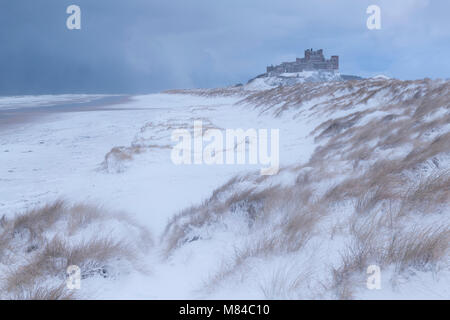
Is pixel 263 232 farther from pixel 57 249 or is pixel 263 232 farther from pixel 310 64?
pixel 310 64

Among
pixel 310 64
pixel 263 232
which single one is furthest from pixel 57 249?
pixel 310 64

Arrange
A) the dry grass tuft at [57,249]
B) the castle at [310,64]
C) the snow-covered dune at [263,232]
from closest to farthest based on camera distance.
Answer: the snow-covered dune at [263,232], the dry grass tuft at [57,249], the castle at [310,64]

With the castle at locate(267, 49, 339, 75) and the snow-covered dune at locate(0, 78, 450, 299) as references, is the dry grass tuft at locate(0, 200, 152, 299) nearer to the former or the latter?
the snow-covered dune at locate(0, 78, 450, 299)

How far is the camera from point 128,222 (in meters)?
3.93

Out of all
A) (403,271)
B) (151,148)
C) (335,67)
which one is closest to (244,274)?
(403,271)

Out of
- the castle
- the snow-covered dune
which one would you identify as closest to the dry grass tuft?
the snow-covered dune

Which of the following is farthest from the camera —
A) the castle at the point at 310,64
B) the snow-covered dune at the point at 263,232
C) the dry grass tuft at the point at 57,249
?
the castle at the point at 310,64

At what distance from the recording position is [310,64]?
117 m

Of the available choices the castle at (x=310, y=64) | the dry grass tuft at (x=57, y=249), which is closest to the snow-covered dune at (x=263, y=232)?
the dry grass tuft at (x=57, y=249)

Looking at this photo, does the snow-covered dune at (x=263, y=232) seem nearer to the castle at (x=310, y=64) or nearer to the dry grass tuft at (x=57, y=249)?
the dry grass tuft at (x=57, y=249)

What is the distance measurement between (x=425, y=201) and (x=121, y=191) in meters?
5.32

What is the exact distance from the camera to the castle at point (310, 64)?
115 m

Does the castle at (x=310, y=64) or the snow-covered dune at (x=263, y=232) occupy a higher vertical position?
the castle at (x=310, y=64)
